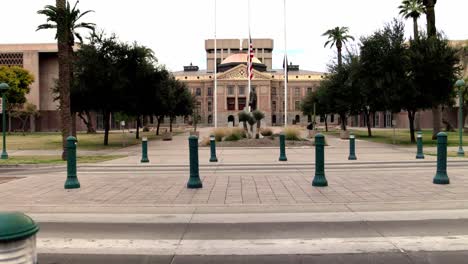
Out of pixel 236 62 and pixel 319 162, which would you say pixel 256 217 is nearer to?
pixel 319 162

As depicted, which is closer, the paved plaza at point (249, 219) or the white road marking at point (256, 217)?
the paved plaza at point (249, 219)

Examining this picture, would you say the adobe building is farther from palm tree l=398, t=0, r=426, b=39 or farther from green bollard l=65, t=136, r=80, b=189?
green bollard l=65, t=136, r=80, b=189

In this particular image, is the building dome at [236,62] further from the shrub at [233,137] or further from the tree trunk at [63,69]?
the tree trunk at [63,69]

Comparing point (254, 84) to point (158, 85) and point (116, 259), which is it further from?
point (116, 259)

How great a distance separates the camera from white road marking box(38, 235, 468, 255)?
224 inches

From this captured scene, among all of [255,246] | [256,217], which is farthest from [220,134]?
[255,246]

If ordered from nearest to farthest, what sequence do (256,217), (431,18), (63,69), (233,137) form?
(256,217)
(63,69)
(431,18)
(233,137)

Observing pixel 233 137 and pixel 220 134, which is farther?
pixel 220 134

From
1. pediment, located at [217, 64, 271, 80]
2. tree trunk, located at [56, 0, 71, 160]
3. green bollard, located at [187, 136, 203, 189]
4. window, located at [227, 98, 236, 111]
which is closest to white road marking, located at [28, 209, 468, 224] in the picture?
green bollard, located at [187, 136, 203, 189]

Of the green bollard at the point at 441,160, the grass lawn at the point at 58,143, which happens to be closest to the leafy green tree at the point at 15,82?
the grass lawn at the point at 58,143

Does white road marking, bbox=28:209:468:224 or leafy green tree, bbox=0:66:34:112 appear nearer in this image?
white road marking, bbox=28:209:468:224

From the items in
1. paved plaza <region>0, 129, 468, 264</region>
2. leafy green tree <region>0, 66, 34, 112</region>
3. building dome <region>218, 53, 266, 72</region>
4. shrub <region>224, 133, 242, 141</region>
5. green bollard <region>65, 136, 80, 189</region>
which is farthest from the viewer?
building dome <region>218, 53, 266, 72</region>

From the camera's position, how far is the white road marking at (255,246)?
5.69 meters

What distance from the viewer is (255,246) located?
592 centimetres
